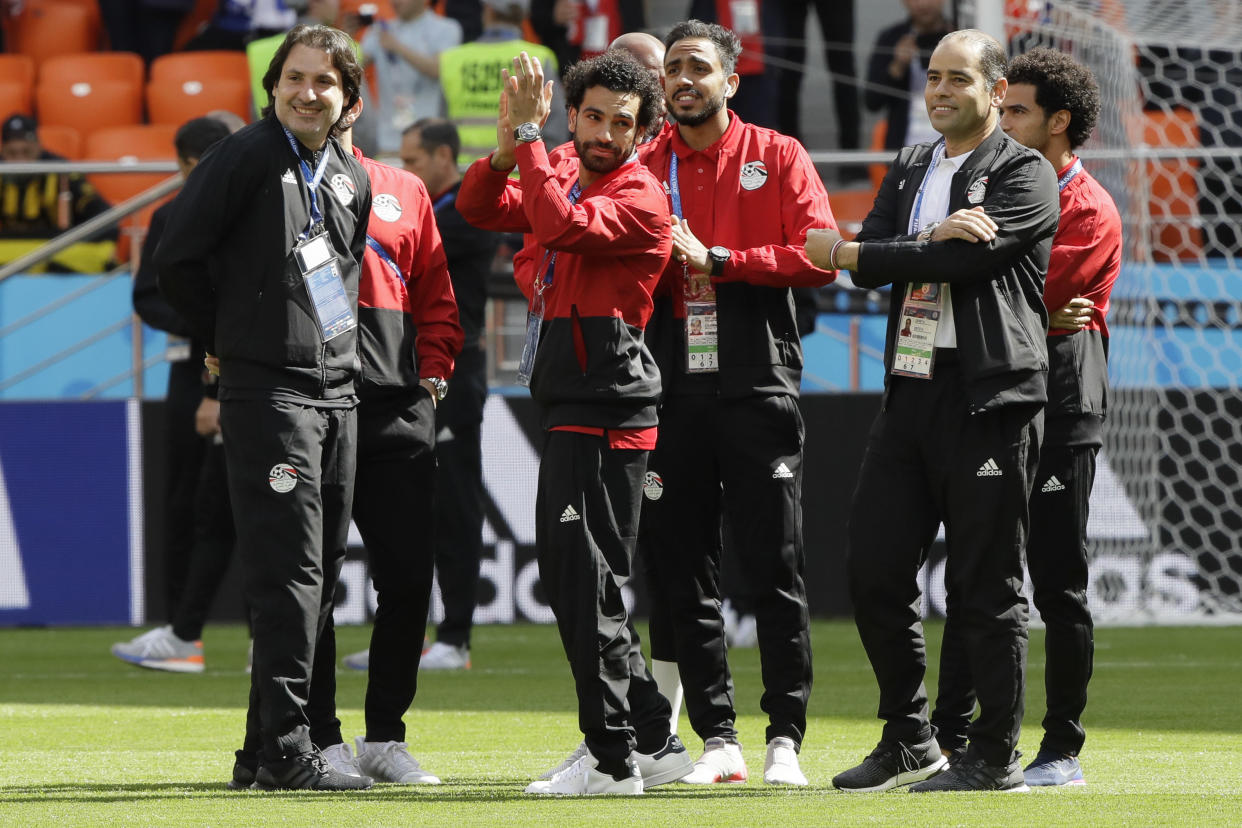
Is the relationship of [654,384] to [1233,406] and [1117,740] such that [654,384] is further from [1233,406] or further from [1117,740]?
[1233,406]

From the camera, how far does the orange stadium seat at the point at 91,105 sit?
1377 cm

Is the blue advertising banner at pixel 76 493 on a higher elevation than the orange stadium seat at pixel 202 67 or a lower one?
lower

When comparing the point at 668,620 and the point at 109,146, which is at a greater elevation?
the point at 109,146

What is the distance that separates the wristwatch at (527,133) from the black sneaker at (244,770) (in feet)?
5.69

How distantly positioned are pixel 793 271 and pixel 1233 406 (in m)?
5.50

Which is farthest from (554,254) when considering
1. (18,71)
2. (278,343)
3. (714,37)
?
(18,71)

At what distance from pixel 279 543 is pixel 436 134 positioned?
9.60 ft

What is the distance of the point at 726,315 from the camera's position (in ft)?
17.2

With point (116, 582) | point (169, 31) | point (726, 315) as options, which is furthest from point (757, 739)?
point (169, 31)

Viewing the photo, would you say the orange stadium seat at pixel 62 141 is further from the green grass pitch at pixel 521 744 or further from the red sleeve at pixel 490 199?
the red sleeve at pixel 490 199

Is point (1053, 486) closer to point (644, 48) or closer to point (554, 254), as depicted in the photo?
point (554, 254)

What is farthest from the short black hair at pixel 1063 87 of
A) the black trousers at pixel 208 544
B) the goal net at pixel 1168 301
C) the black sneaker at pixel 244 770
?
the goal net at pixel 1168 301

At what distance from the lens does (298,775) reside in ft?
15.5

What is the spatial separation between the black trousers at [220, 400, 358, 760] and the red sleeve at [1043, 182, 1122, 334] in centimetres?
202
